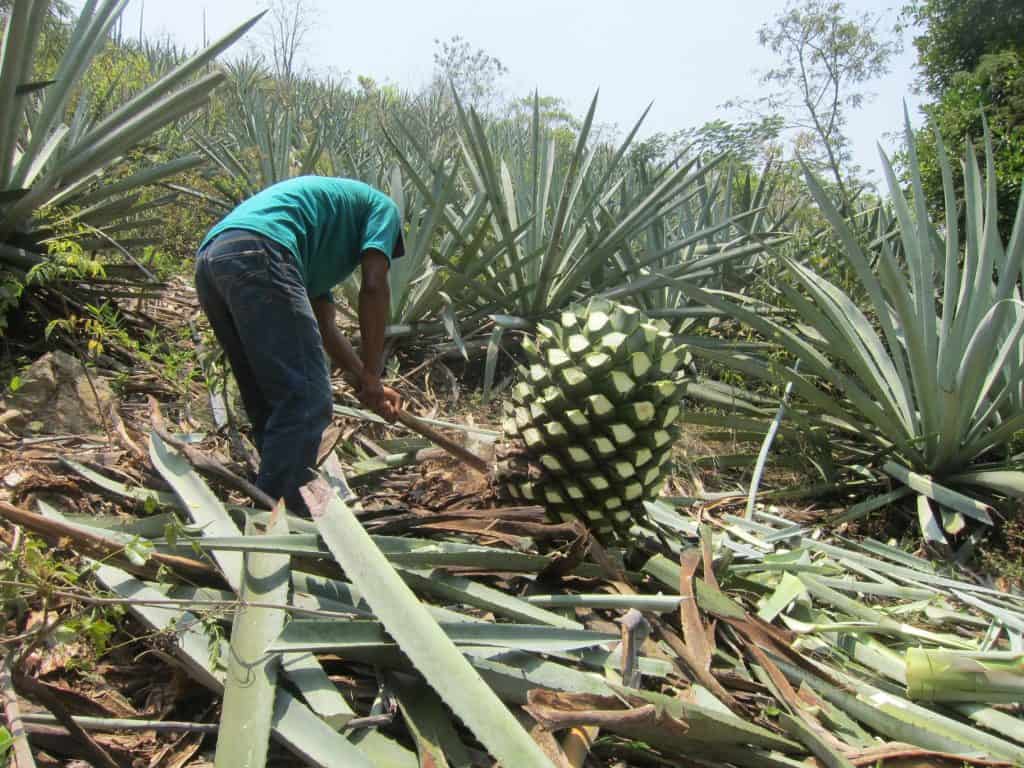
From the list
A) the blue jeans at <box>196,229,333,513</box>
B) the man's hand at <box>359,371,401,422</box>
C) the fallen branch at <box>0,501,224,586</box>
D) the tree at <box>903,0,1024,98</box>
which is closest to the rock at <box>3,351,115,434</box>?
the blue jeans at <box>196,229,333,513</box>

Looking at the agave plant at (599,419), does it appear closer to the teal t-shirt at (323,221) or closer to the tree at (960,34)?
the teal t-shirt at (323,221)

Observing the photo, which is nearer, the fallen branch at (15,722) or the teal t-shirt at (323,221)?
the fallen branch at (15,722)

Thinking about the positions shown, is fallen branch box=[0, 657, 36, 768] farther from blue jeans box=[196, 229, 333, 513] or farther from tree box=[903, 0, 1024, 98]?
tree box=[903, 0, 1024, 98]

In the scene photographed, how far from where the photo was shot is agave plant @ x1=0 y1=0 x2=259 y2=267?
2.74m

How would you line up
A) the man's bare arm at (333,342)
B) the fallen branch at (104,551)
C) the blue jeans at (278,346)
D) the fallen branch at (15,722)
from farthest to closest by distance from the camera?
the man's bare arm at (333,342), the blue jeans at (278,346), the fallen branch at (104,551), the fallen branch at (15,722)

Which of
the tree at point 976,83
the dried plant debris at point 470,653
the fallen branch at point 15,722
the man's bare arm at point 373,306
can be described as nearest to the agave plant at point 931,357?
the dried plant debris at point 470,653

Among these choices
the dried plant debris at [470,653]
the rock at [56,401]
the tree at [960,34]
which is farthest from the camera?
the tree at [960,34]

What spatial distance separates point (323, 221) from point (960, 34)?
1116cm

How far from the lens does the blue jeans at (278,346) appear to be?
2.11 m

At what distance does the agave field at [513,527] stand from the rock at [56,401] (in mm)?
12

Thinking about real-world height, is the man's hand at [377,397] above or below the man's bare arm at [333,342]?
below

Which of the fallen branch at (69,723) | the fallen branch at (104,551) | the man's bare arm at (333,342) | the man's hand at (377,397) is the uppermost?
the man's bare arm at (333,342)

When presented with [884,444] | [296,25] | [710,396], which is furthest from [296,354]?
[296,25]

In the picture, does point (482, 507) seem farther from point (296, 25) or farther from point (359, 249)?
point (296, 25)
